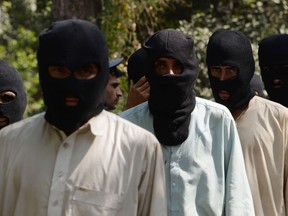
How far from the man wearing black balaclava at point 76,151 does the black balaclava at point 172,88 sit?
4.23ft

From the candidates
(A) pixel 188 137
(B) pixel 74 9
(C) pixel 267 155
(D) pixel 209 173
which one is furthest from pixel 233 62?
(B) pixel 74 9

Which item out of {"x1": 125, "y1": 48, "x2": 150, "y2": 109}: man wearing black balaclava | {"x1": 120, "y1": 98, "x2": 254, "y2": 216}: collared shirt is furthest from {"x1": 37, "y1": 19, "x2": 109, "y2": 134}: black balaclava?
{"x1": 125, "y1": 48, "x2": 150, "y2": 109}: man wearing black balaclava

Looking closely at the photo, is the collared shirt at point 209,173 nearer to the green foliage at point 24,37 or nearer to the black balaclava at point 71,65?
the black balaclava at point 71,65

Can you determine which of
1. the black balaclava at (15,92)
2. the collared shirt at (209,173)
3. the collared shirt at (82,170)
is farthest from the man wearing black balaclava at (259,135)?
the collared shirt at (82,170)

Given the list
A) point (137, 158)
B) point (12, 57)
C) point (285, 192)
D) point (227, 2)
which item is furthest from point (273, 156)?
point (12, 57)

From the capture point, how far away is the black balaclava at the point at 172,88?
23.5 ft

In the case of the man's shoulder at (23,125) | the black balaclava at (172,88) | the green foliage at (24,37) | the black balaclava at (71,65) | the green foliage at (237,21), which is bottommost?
the green foliage at (24,37)

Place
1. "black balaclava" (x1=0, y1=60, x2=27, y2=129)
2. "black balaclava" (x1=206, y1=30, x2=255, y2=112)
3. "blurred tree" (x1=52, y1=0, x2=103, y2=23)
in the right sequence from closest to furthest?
"black balaclava" (x1=0, y1=60, x2=27, y2=129) < "black balaclava" (x1=206, y1=30, x2=255, y2=112) < "blurred tree" (x1=52, y1=0, x2=103, y2=23)

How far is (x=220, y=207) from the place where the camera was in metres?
6.95

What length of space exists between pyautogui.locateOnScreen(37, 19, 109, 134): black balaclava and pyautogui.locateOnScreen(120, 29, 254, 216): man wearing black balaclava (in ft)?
4.36

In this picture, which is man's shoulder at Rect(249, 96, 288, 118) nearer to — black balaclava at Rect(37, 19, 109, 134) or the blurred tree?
black balaclava at Rect(37, 19, 109, 134)

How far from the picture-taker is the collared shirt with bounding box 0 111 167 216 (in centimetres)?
567

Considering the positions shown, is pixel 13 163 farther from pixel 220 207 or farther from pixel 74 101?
pixel 220 207

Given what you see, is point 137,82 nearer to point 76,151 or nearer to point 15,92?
point 15,92
